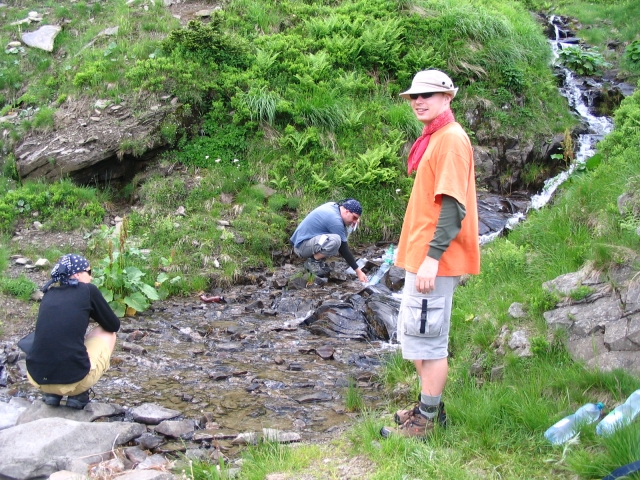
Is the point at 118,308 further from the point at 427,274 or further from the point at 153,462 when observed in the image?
the point at 427,274

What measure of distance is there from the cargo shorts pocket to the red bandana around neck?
40.1 inches

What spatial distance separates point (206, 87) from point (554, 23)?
1430 cm

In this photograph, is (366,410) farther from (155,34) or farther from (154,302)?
(155,34)

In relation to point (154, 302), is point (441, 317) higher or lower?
higher

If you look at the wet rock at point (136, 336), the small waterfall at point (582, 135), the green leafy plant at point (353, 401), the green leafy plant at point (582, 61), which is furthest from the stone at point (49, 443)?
the green leafy plant at point (582, 61)

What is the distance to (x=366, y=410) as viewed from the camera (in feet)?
18.6

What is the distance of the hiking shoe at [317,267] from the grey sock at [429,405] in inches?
233

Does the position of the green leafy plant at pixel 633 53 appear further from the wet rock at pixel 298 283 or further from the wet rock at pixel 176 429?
the wet rock at pixel 176 429

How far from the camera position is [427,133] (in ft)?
14.5

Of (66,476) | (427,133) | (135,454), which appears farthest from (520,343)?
(66,476)

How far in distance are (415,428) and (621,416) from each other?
140cm

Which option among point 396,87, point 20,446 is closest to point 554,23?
point 396,87

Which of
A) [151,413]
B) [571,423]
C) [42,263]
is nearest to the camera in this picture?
[571,423]

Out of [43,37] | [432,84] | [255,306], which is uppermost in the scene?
[432,84]
